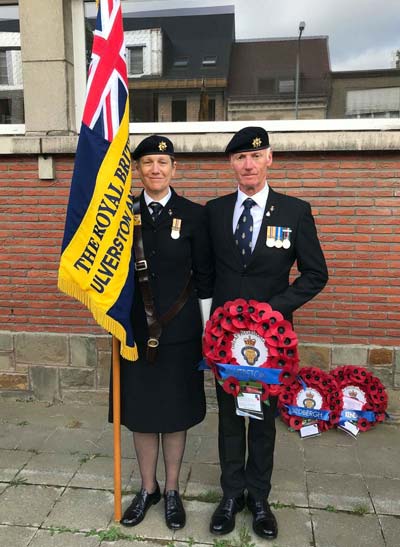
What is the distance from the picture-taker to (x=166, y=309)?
2658 mm

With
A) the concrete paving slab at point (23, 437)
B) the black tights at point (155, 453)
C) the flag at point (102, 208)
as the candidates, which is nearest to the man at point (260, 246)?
the black tights at point (155, 453)

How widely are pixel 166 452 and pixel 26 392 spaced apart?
2.25 m

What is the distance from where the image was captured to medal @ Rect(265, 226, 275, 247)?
8.34 ft

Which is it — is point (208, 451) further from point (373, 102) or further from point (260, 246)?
point (373, 102)

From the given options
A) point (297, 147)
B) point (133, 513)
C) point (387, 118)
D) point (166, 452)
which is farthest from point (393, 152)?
point (133, 513)

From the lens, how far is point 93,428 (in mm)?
4141

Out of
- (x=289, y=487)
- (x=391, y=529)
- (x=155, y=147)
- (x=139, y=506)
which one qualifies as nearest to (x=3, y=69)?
(x=155, y=147)

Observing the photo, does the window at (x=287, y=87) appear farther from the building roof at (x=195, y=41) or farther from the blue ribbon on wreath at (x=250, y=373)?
the blue ribbon on wreath at (x=250, y=373)

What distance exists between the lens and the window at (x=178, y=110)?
4422 millimetres

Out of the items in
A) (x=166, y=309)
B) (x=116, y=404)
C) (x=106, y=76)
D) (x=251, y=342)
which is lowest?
(x=116, y=404)

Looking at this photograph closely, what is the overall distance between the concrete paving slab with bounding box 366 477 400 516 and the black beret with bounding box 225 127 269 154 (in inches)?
88.5

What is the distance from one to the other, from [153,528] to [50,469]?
3.34 feet

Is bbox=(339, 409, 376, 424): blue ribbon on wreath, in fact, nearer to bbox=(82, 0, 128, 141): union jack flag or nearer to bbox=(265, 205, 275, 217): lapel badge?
bbox=(265, 205, 275, 217): lapel badge

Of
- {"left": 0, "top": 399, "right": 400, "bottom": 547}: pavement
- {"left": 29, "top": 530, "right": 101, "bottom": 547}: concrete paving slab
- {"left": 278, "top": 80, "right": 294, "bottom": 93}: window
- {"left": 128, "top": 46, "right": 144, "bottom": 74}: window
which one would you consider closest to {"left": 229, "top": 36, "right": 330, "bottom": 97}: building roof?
{"left": 278, "top": 80, "right": 294, "bottom": 93}: window
